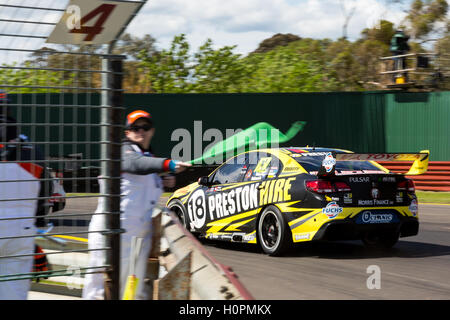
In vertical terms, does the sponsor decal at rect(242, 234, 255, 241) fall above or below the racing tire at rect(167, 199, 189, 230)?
below

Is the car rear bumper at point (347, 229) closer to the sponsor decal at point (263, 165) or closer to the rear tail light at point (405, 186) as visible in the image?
the rear tail light at point (405, 186)

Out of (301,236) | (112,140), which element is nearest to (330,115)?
(301,236)

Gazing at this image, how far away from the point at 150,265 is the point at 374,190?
463cm

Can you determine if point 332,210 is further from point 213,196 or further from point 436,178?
point 436,178

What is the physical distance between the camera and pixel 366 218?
28.9ft

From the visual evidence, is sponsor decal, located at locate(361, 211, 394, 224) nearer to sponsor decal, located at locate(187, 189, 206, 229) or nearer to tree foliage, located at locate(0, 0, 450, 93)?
sponsor decal, located at locate(187, 189, 206, 229)

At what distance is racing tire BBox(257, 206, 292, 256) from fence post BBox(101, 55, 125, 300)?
488cm

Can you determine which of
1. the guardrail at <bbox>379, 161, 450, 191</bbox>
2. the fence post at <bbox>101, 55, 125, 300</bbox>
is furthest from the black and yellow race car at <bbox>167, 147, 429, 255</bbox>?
the guardrail at <bbox>379, 161, 450, 191</bbox>

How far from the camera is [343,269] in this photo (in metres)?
8.20

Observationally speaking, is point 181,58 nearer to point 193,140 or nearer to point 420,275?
point 193,140

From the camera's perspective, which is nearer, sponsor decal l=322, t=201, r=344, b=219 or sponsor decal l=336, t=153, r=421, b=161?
sponsor decal l=336, t=153, r=421, b=161

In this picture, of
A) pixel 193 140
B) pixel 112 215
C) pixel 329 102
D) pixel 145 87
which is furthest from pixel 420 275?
pixel 145 87

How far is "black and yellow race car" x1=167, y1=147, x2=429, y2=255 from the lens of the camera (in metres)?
8.70

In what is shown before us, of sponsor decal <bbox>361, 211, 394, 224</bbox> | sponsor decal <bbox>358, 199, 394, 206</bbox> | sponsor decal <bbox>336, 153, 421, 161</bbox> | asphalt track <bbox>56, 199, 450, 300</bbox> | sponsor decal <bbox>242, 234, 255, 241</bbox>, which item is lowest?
asphalt track <bbox>56, 199, 450, 300</bbox>
